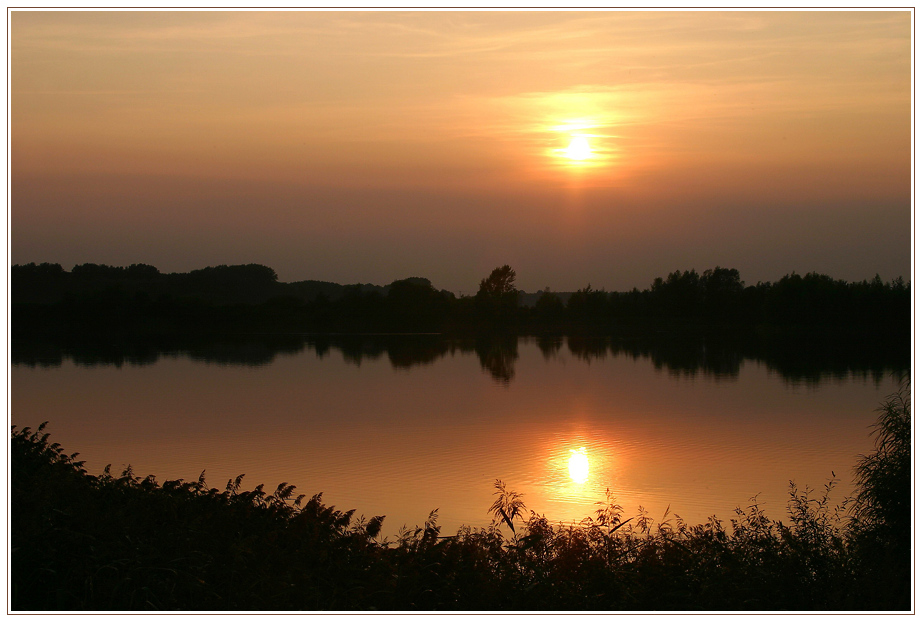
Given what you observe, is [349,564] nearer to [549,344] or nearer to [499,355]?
[499,355]

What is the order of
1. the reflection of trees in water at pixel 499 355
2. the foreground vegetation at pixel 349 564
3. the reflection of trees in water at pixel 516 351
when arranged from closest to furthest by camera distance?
1. the foreground vegetation at pixel 349 564
2. the reflection of trees in water at pixel 499 355
3. the reflection of trees in water at pixel 516 351

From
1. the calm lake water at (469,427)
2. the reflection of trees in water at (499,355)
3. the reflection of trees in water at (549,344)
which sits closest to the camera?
the calm lake water at (469,427)

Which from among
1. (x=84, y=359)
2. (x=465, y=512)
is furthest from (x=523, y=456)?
(x=84, y=359)

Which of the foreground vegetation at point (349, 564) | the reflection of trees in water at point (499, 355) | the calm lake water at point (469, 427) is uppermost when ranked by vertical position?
the foreground vegetation at point (349, 564)

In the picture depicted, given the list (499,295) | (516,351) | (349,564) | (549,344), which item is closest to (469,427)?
(349,564)

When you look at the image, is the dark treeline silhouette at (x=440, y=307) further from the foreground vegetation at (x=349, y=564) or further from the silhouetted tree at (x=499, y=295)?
the foreground vegetation at (x=349, y=564)

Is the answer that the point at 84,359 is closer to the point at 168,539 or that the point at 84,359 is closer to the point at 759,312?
the point at 168,539

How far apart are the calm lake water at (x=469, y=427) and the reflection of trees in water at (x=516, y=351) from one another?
651 millimetres

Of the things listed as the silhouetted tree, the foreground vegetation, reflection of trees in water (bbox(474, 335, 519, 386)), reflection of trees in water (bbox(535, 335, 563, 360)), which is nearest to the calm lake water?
reflection of trees in water (bbox(474, 335, 519, 386))

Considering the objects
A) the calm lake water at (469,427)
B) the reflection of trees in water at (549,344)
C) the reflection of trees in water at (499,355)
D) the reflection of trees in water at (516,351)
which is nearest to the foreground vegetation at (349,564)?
Answer: the calm lake water at (469,427)

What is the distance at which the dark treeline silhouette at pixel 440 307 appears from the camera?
63031 millimetres

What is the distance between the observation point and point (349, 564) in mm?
6805

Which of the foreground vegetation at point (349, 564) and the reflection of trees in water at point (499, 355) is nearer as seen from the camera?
the foreground vegetation at point (349, 564)

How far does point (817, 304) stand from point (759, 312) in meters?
7.58
